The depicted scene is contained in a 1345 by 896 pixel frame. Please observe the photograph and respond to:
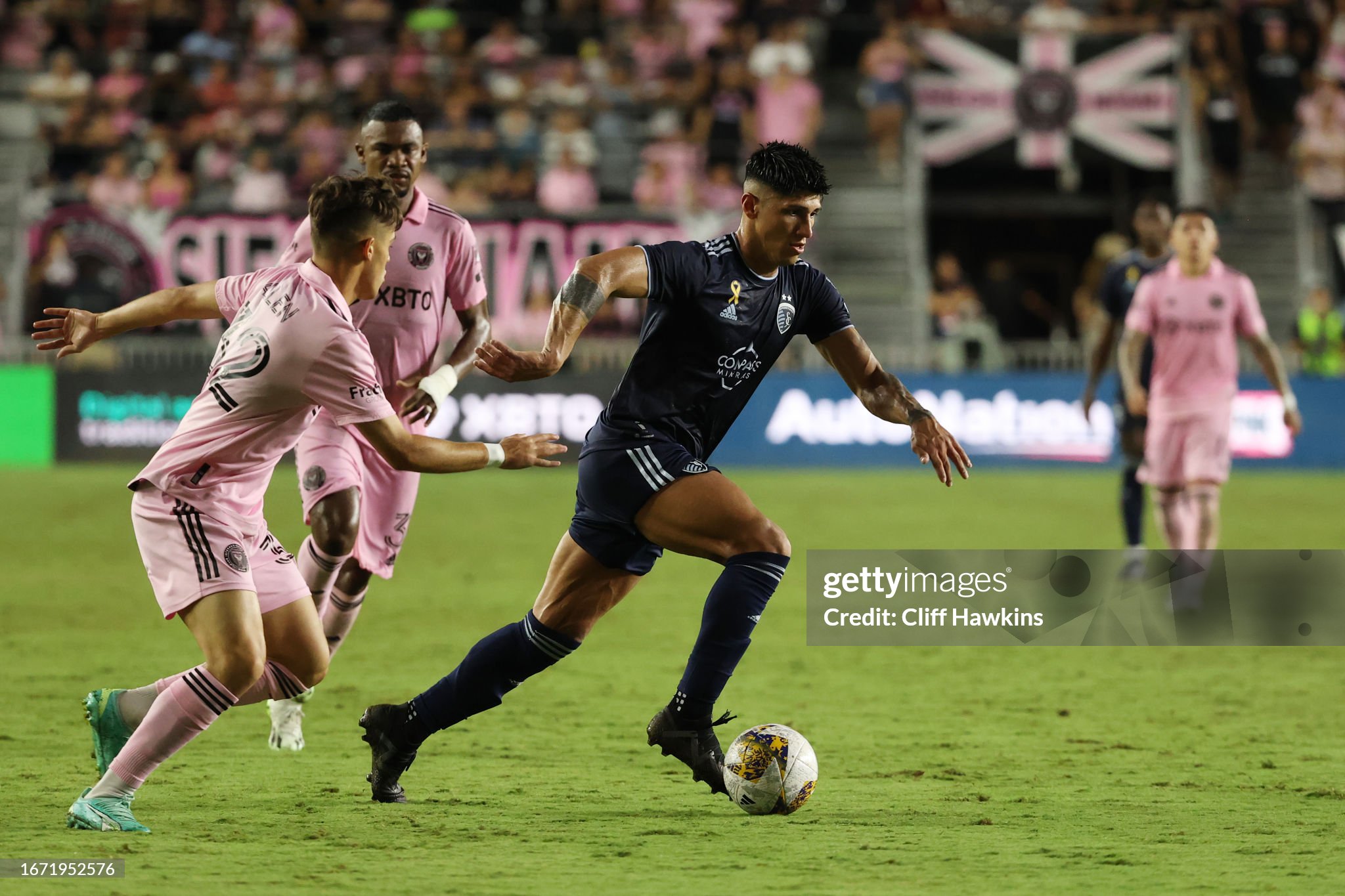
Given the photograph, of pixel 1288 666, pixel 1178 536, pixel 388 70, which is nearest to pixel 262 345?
pixel 1288 666

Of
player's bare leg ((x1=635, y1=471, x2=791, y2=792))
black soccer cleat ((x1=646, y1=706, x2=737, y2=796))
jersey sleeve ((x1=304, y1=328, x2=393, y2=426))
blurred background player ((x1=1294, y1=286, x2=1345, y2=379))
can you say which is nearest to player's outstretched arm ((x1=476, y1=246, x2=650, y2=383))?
jersey sleeve ((x1=304, y1=328, x2=393, y2=426))

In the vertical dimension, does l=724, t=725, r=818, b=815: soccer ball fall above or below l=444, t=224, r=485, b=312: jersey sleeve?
below

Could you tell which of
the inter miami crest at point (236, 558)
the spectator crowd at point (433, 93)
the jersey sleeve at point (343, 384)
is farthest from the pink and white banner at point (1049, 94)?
the inter miami crest at point (236, 558)

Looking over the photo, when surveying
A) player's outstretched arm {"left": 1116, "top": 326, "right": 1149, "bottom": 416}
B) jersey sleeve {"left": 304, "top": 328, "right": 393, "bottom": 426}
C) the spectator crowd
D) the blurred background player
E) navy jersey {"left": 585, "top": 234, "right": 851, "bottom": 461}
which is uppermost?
the spectator crowd

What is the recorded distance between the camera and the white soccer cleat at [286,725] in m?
6.74

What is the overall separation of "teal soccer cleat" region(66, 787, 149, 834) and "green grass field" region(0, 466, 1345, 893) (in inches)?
3.3

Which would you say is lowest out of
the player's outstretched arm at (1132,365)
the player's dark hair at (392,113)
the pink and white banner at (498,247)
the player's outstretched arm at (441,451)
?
the player's outstretched arm at (441,451)

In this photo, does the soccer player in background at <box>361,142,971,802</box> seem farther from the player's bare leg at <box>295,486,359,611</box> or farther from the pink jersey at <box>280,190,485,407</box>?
the pink jersey at <box>280,190,485,407</box>

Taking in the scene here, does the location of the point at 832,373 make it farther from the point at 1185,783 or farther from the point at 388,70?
the point at 1185,783

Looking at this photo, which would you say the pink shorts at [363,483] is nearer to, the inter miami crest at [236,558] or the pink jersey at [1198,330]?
the inter miami crest at [236,558]

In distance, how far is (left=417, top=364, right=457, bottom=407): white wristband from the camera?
6.61 meters

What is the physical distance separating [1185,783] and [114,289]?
17.4 metres

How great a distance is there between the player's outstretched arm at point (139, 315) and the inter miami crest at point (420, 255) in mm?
1548

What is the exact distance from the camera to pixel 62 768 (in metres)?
6.23
